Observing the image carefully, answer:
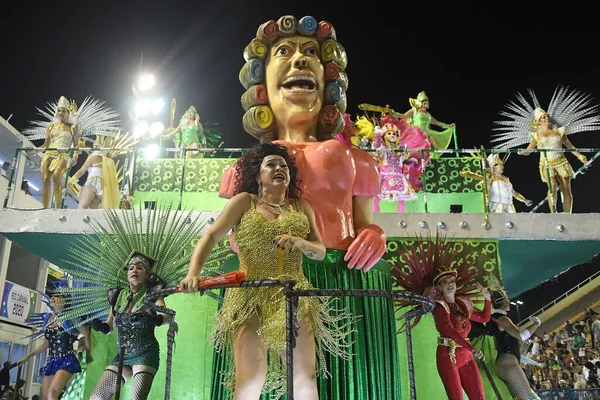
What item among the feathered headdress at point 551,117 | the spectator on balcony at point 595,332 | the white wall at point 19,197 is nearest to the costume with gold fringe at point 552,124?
the feathered headdress at point 551,117

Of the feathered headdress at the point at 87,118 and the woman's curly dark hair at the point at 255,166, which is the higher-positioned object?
the feathered headdress at the point at 87,118

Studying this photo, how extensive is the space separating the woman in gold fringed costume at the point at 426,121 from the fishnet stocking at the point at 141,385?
6.99 metres

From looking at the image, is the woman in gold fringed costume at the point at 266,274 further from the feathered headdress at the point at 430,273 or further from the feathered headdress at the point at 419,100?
the feathered headdress at the point at 419,100

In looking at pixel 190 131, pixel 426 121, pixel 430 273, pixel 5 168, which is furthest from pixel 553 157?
pixel 5 168

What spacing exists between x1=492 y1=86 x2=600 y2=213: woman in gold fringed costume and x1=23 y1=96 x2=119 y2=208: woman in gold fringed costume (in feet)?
17.9

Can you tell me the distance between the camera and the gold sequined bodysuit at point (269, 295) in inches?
104

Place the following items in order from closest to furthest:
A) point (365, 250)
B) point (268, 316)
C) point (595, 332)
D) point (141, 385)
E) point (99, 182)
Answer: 1. point (268, 316)
2. point (365, 250)
3. point (141, 385)
4. point (99, 182)
5. point (595, 332)

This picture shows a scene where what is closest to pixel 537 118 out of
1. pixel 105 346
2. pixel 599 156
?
pixel 599 156

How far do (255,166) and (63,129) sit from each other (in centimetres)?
566

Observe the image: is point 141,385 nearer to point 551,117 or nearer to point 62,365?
point 62,365

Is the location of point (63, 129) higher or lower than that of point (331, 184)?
higher

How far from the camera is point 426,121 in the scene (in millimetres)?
10148

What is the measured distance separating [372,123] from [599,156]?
3755mm

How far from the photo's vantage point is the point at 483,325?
6008 millimetres
